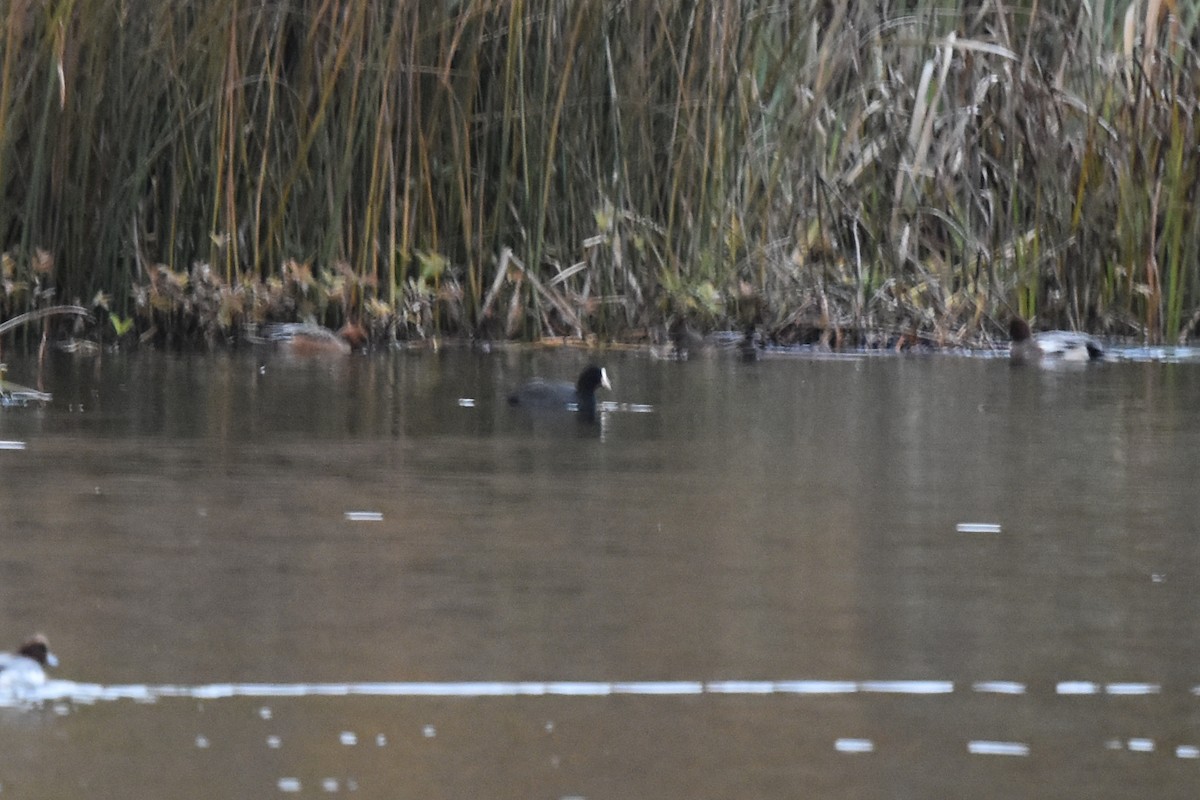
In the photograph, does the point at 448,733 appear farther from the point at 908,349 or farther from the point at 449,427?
the point at 908,349

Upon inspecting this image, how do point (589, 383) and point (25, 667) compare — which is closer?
point (25, 667)

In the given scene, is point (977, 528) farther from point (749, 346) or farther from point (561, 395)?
point (749, 346)

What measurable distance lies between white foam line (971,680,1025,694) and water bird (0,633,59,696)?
1.33 metres

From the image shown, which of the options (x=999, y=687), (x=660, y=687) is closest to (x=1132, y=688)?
(x=999, y=687)

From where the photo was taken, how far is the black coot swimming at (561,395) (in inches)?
357

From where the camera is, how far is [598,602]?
481 cm

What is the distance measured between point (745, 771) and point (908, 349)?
30.5 ft

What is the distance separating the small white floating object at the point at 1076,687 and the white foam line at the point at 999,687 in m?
0.06

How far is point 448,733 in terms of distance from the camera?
3.67 metres

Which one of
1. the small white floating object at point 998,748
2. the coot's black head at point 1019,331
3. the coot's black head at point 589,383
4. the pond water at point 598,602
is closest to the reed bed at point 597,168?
the coot's black head at point 1019,331

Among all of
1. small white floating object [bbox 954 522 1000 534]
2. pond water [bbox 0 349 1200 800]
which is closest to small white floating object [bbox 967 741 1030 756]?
pond water [bbox 0 349 1200 800]

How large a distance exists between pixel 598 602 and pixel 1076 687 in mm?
1031

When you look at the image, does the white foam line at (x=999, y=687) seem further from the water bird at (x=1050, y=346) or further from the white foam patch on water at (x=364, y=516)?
the water bird at (x=1050, y=346)

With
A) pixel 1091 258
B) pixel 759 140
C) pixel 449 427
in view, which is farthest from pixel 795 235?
pixel 449 427
